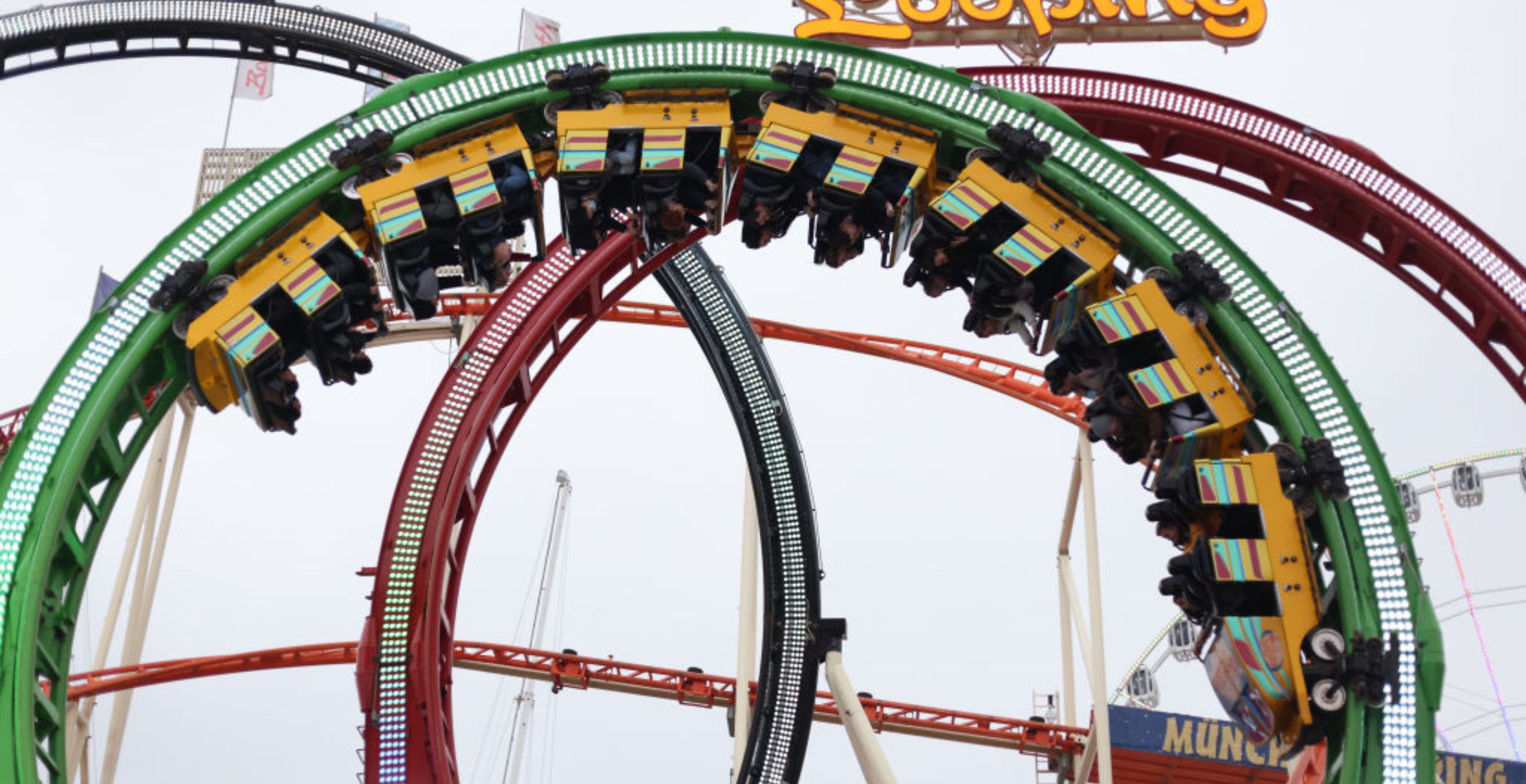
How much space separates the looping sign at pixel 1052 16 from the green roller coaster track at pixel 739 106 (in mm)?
6636

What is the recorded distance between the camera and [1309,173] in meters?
11.8

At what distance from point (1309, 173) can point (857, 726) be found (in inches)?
251

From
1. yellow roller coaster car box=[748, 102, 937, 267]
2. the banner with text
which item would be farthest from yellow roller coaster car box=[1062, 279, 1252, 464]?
the banner with text

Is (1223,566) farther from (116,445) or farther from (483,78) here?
(116,445)

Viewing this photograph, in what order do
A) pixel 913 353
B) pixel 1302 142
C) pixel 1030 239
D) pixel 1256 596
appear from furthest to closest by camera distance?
pixel 913 353 → pixel 1302 142 → pixel 1030 239 → pixel 1256 596

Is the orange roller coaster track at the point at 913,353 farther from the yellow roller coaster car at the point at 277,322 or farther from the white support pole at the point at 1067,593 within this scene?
the yellow roller coaster car at the point at 277,322

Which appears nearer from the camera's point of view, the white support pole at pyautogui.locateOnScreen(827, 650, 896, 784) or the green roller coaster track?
the green roller coaster track

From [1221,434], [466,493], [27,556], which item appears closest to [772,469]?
[466,493]

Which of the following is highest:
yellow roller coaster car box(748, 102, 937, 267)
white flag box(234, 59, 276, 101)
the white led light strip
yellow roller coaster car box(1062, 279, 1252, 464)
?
white flag box(234, 59, 276, 101)

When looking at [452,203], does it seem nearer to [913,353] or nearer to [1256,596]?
[1256,596]

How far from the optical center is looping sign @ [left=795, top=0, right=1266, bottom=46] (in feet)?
50.2

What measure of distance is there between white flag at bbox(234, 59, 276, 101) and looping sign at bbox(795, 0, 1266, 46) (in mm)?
10531

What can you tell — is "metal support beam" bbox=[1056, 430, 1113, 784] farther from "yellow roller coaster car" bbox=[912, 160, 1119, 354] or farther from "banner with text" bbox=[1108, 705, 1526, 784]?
"yellow roller coaster car" bbox=[912, 160, 1119, 354]

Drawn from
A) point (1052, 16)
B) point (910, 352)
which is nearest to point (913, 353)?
point (910, 352)
